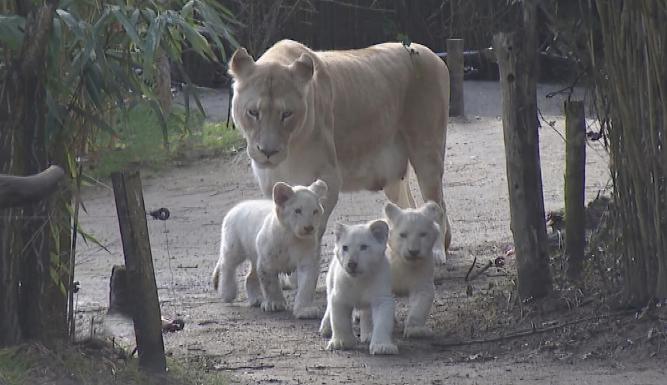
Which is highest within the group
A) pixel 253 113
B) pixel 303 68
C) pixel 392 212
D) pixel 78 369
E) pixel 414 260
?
pixel 303 68

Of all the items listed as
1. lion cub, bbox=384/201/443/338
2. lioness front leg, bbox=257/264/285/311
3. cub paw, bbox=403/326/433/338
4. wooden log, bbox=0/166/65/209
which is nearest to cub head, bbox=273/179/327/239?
lioness front leg, bbox=257/264/285/311

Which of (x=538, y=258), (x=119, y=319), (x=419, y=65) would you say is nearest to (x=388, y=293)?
(x=538, y=258)

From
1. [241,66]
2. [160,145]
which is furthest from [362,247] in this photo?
[160,145]

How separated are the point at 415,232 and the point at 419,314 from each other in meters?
0.42

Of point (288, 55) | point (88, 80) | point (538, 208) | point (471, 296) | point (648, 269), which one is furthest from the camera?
point (288, 55)

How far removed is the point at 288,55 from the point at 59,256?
320 cm

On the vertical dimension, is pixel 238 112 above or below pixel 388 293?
above

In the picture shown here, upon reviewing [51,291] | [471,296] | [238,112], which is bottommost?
[471,296]

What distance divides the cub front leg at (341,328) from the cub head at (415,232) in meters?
0.43

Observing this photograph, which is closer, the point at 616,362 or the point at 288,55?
the point at 616,362

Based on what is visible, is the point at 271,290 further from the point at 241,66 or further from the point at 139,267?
the point at 139,267

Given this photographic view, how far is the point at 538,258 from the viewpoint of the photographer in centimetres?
687

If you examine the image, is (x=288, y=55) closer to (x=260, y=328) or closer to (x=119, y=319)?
(x=260, y=328)

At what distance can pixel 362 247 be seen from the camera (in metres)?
6.56
